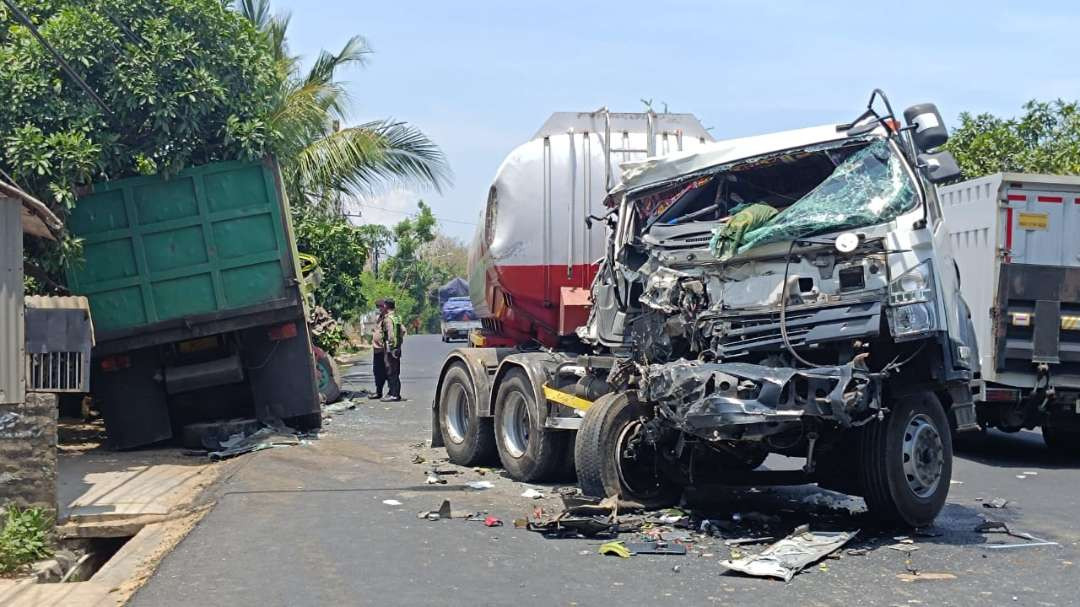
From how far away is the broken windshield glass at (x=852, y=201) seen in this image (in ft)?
24.7

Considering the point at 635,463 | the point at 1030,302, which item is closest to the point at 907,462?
the point at 635,463

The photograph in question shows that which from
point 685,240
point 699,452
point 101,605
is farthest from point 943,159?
point 101,605

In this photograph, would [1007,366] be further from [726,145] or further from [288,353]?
[288,353]

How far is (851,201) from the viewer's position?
25.1 ft

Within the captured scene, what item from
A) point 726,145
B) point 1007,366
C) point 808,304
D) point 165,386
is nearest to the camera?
point 808,304

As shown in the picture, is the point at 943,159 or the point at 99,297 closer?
the point at 943,159

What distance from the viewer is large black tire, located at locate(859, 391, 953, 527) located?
760 centimetres

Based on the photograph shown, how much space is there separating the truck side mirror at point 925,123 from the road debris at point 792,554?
2607mm

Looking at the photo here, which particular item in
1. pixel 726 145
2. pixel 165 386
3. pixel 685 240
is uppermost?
pixel 726 145

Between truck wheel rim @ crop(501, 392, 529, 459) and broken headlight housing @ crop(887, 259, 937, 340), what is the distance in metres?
4.25

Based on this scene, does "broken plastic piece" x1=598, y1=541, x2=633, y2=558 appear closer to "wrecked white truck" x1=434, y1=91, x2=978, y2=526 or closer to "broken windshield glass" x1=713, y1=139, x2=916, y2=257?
"wrecked white truck" x1=434, y1=91, x2=978, y2=526

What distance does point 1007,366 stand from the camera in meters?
11.6

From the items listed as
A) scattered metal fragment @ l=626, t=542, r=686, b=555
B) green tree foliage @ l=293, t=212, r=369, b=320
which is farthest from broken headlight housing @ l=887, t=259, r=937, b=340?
green tree foliage @ l=293, t=212, r=369, b=320

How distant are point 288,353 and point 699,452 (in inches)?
244
